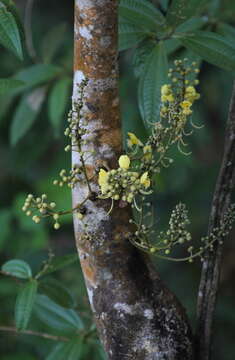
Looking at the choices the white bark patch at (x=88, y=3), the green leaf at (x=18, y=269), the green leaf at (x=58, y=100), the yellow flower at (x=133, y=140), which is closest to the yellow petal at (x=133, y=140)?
the yellow flower at (x=133, y=140)

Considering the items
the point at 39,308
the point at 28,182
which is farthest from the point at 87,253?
the point at 28,182

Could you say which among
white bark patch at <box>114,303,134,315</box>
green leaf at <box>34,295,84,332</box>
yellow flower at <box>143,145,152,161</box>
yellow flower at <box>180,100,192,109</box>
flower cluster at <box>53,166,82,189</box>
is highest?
yellow flower at <box>180,100,192,109</box>

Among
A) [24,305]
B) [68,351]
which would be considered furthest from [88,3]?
[68,351]

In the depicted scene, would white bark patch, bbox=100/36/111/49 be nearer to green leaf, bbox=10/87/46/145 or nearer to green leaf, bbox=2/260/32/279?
green leaf, bbox=2/260/32/279

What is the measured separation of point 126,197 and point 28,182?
188cm

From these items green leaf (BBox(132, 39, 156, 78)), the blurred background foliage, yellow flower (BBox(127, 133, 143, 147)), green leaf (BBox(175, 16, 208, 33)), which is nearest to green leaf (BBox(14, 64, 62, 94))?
the blurred background foliage

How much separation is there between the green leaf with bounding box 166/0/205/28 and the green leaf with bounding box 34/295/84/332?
773 mm

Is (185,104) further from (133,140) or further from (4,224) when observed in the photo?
(4,224)

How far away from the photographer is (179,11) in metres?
1.18

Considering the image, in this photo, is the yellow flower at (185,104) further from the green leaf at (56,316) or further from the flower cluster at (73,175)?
the green leaf at (56,316)

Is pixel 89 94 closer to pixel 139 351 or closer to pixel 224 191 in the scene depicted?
pixel 224 191

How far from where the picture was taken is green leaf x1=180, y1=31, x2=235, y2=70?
1.12 metres

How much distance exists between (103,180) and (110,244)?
0.13 m

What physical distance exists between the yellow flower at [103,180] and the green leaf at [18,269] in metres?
0.44
